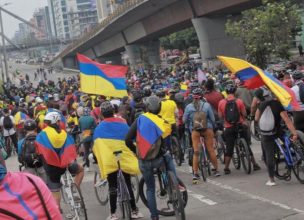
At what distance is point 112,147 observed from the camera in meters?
8.07

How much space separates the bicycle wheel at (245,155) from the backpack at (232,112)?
361 mm

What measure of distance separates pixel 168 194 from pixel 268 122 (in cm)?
235

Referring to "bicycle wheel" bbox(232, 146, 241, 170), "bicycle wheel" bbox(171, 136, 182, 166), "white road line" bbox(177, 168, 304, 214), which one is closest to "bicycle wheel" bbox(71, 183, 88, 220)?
"white road line" bbox(177, 168, 304, 214)

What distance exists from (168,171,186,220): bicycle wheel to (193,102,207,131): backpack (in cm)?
308

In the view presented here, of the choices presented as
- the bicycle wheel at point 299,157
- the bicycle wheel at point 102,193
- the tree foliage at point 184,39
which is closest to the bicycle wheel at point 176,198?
the bicycle wheel at point 102,193

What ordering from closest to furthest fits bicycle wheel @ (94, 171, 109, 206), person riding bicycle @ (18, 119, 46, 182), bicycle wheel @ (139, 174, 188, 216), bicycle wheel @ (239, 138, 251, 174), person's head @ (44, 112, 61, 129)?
person's head @ (44, 112, 61, 129) < bicycle wheel @ (139, 174, 188, 216) < person riding bicycle @ (18, 119, 46, 182) < bicycle wheel @ (94, 171, 109, 206) < bicycle wheel @ (239, 138, 251, 174)

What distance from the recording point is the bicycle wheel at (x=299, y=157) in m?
9.16

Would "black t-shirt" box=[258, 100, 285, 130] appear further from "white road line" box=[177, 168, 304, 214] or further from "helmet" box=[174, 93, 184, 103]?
"helmet" box=[174, 93, 184, 103]

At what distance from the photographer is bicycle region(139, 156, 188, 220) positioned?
7.48 m

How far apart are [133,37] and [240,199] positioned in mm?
53430

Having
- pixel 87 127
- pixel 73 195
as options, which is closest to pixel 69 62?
pixel 87 127

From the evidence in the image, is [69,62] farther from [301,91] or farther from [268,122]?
[268,122]

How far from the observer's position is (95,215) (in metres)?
9.20

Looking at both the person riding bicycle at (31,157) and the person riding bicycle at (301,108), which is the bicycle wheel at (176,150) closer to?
the person riding bicycle at (301,108)
